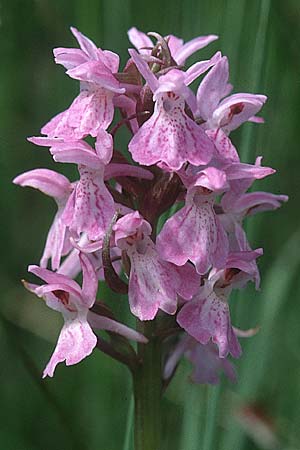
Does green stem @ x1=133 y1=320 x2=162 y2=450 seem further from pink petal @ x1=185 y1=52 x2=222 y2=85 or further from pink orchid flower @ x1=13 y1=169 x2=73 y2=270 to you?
pink petal @ x1=185 y1=52 x2=222 y2=85

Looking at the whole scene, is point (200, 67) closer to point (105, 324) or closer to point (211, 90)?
point (211, 90)

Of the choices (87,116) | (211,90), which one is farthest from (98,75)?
(211,90)

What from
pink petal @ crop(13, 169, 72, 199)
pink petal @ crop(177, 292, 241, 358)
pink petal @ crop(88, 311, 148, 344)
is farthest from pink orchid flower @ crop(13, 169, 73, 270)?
pink petal @ crop(177, 292, 241, 358)

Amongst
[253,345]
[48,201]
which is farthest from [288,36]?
[48,201]

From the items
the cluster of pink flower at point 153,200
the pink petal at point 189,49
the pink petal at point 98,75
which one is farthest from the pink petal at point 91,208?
the pink petal at point 189,49

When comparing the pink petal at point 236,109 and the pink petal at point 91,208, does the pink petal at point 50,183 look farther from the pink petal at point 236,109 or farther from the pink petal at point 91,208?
the pink petal at point 236,109

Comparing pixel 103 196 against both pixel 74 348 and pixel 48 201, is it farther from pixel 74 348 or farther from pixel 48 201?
pixel 48 201
